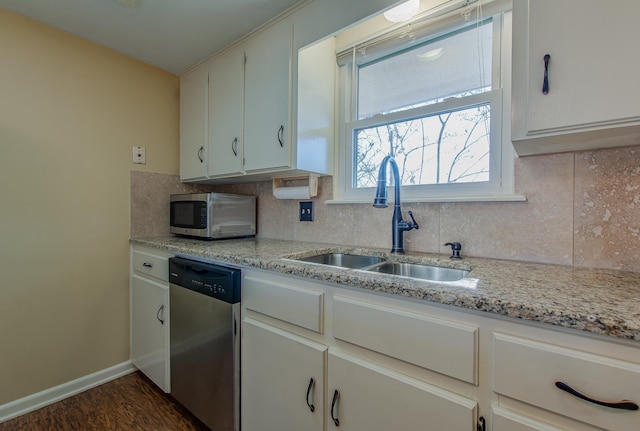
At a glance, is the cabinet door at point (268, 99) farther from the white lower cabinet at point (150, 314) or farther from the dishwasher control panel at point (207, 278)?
the white lower cabinet at point (150, 314)

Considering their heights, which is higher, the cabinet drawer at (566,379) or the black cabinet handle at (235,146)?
the black cabinet handle at (235,146)

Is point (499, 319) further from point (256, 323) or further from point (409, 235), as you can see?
point (256, 323)

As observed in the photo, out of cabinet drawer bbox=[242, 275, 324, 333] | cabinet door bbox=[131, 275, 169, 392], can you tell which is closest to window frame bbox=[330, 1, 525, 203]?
cabinet drawer bbox=[242, 275, 324, 333]

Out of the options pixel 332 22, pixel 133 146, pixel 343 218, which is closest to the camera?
pixel 332 22

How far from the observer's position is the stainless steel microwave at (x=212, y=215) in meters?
1.88

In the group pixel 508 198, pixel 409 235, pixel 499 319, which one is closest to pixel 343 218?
pixel 409 235

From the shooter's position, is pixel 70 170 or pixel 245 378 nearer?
pixel 245 378

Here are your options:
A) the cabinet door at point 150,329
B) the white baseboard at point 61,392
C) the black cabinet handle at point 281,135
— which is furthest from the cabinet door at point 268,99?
the white baseboard at point 61,392

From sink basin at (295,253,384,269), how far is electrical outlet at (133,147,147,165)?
1516 mm

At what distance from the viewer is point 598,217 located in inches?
41.6

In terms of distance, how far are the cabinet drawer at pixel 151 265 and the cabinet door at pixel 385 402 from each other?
3.92ft

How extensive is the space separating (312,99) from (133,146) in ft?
4.51

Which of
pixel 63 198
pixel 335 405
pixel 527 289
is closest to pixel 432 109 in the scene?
pixel 527 289

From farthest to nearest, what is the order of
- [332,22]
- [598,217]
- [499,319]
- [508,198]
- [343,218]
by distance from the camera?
[343,218] → [332,22] → [508,198] → [598,217] → [499,319]
